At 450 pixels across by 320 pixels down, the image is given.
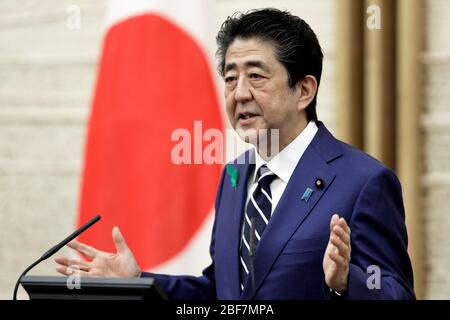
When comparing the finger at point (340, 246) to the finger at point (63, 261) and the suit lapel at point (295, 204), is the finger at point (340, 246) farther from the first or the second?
the finger at point (63, 261)

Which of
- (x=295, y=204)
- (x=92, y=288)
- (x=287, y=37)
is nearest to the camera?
(x=92, y=288)

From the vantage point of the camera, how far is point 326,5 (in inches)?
152

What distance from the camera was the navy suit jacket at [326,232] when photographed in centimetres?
197

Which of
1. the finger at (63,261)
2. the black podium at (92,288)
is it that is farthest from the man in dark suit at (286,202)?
the black podium at (92,288)

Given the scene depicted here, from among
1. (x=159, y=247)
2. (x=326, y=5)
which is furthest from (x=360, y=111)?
(x=159, y=247)

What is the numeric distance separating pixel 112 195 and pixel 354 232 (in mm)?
1860

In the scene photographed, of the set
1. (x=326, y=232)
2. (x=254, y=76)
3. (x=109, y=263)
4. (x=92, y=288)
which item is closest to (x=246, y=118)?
(x=254, y=76)

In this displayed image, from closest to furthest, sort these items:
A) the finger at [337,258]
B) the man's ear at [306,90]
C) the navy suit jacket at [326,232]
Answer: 1. the finger at [337,258]
2. the navy suit jacket at [326,232]
3. the man's ear at [306,90]

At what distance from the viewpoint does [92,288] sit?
1.70 meters

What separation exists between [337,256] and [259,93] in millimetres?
563

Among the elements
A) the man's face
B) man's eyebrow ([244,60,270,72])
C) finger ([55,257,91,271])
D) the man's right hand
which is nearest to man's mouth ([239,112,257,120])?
the man's face

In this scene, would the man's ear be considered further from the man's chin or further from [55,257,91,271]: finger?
[55,257,91,271]: finger

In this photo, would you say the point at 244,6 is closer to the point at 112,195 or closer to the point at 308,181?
the point at 112,195

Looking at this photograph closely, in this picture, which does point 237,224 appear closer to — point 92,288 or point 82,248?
point 82,248
